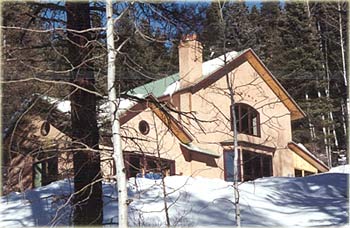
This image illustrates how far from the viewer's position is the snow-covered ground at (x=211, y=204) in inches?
266

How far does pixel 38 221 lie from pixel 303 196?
4.78 metres

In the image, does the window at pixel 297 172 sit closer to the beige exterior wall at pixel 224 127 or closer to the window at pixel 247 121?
the beige exterior wall at pixel 224 127

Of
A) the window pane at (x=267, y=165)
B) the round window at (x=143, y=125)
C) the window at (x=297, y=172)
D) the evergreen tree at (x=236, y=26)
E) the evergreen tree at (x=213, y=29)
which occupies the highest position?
the evergreen tree at (x=236, y=26)

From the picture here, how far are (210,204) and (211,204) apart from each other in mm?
14

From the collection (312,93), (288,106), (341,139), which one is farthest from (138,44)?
(341,139)

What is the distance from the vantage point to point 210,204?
322 inches

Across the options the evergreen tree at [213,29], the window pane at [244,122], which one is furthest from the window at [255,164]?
the evergreen tree at [213,29]

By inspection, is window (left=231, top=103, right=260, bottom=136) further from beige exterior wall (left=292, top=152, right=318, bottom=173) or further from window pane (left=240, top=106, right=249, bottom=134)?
beige exterior wall (left=292, top=152, right=318, bottom=173)

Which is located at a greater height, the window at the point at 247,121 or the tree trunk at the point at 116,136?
the window at the point at 247,121

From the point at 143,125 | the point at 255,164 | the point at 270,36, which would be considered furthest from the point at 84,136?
the point at 255,164

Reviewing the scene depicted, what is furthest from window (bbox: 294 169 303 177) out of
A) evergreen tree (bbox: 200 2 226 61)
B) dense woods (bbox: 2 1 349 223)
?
evergreen tree (bbox: 200 2 226 61)

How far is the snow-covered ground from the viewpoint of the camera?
22.1ft

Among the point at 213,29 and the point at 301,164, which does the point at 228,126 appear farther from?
the point at 301,164

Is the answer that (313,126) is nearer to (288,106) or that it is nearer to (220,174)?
(288,106)
